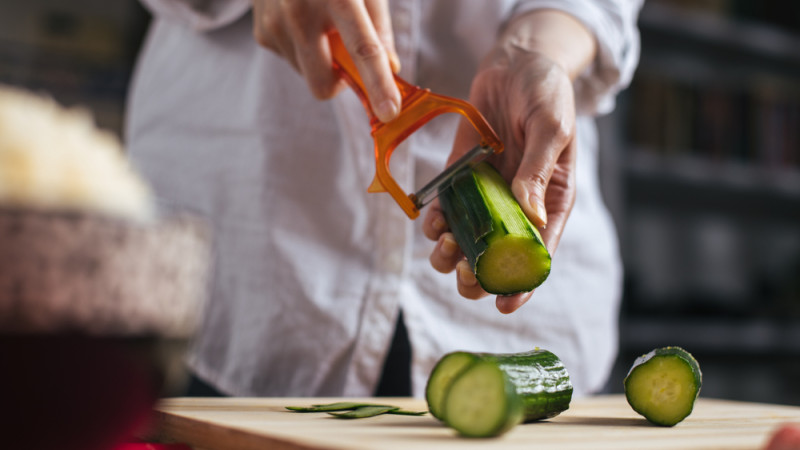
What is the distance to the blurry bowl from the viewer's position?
1.53ft

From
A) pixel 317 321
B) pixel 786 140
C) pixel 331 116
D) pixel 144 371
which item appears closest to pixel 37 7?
pixel 331 116

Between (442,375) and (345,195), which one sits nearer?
(442,375)

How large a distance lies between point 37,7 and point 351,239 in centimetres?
189

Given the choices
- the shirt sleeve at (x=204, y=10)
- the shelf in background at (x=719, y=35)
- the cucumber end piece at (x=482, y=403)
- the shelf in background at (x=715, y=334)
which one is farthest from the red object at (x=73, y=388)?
the shelf in background at (x=719, y=35)

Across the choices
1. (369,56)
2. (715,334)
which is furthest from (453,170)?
(715,334)

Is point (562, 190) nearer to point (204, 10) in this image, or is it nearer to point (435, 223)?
point (435, 223)

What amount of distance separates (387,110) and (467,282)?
243mm

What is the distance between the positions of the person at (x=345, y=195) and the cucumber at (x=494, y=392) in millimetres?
282

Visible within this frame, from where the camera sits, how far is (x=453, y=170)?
1056mm

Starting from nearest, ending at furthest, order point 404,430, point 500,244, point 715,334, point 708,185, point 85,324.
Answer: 1. point 85,324
2. point 404,430
3. point 500,244
4. point 715,334
5. point 708,185

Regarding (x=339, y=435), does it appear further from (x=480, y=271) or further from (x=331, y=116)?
(x=331, y=116)

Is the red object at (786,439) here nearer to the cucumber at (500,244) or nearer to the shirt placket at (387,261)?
the cucumber at (500,244)

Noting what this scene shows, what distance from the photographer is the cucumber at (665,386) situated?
3.08ft

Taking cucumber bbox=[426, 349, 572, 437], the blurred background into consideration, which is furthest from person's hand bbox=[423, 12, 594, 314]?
the blurred background
